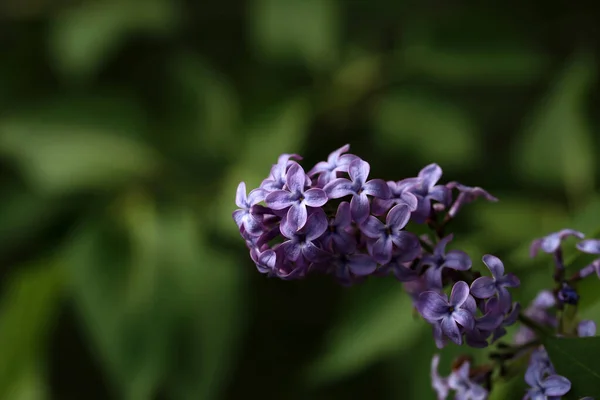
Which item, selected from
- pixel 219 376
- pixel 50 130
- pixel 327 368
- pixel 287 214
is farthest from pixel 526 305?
pixel 50 130

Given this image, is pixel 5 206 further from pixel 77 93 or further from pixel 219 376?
pixel 219 376

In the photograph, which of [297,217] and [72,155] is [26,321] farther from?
[297,217]

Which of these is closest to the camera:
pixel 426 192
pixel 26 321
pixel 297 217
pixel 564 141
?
pixel 297 217

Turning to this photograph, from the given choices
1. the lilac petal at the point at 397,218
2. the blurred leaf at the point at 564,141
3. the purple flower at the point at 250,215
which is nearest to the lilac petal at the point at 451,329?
the lilac petal at the point at 397,218

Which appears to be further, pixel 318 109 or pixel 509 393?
pixel 318 109

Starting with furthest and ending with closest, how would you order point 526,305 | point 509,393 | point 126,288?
point 126,288
point 526,305
point 509,393

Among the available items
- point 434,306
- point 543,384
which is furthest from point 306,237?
point 543,384

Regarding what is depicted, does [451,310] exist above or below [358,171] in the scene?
below
